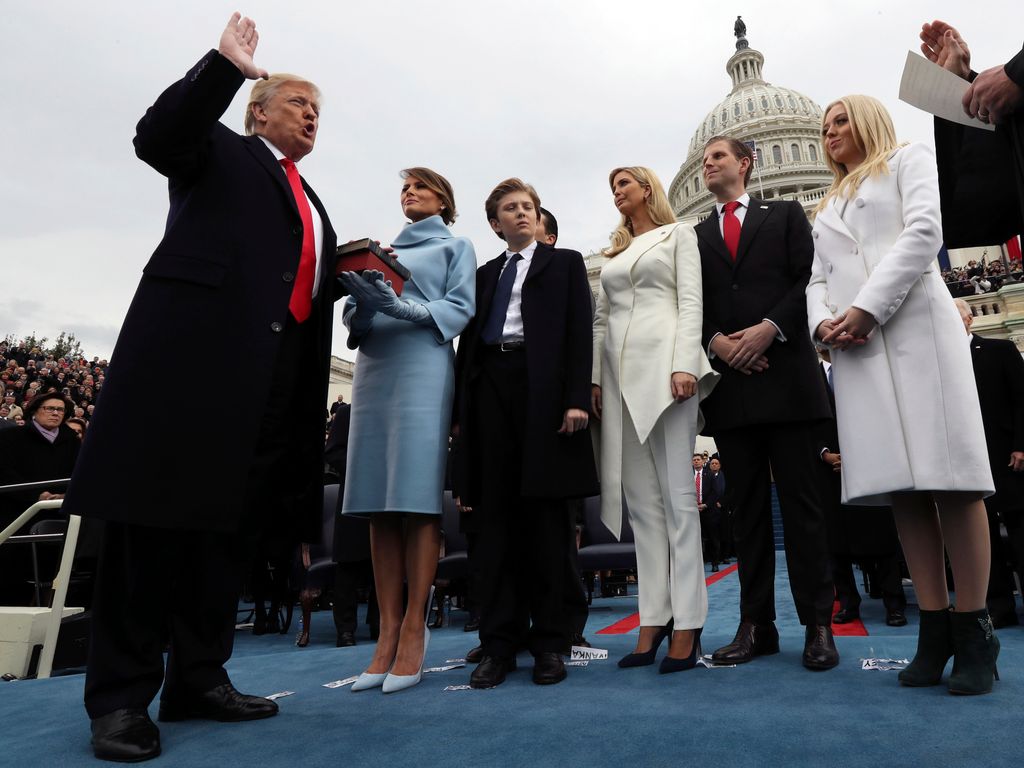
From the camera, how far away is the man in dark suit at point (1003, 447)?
3619 millimetres

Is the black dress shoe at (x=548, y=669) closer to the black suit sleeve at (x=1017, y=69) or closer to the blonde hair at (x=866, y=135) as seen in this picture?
the blonde hair at (x=866, y=135)

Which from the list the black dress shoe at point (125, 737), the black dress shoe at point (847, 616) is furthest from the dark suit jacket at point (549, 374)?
the black dress shoe at point (847, 616)

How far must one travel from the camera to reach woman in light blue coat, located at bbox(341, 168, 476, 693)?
213 cm

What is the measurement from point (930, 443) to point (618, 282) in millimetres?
1141

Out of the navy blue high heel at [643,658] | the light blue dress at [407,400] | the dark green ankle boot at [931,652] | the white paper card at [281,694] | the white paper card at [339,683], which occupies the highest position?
the light blue dress at [407,400]

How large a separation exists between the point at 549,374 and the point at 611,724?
3.54ft

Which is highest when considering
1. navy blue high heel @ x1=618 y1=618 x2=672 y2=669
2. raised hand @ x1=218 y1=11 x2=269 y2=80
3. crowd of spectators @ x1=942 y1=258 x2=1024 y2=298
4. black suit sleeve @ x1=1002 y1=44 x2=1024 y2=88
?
crowd of spectators @ x1=942 y1=258 x2=1024 y2=298

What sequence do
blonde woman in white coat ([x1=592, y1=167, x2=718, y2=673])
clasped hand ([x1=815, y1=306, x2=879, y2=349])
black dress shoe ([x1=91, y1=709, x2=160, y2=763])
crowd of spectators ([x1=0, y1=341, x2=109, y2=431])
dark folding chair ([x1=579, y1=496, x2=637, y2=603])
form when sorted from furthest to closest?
crowd of spectators ([x1=0, y1=341, x2=109, y2=431]) → dark folding chair ([x1=579, y1=496, x2=637, y2=603]) → blonde woman in white coat ([x1=592, y1=167, x2=718, y2=673]) → clasped hand ([x1=815, y1=306, x2=879, y2=349]) → black dress shoe ([x1=91, y1=709, x2=160, y2=763])

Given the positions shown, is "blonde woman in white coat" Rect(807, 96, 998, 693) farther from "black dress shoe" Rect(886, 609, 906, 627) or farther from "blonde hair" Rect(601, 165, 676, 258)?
"black dress shoe" Rect(886, 609, 906, 627)

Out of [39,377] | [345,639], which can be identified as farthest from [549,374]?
[39,377]

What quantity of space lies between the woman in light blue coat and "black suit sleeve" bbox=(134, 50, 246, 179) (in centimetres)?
54

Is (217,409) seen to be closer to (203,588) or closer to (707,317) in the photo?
(203,588)

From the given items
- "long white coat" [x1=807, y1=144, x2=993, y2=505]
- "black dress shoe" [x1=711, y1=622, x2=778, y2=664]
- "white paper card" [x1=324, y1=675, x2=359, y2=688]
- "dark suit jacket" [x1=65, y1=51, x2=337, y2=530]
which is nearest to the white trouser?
"black dress shoe" [x1=711, y1=622, x2=778, y2=664]

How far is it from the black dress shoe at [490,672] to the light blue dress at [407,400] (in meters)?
0.49
